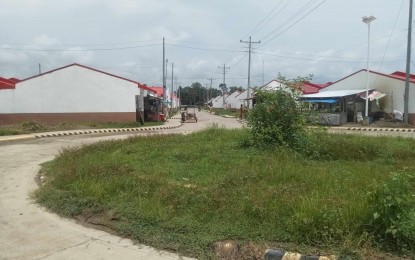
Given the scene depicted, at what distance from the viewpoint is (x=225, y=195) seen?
689cm

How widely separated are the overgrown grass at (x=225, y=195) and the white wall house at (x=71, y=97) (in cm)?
2319

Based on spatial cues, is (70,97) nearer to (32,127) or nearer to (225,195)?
(32,127)

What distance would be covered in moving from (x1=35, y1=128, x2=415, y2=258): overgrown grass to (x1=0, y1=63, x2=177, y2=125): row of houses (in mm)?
23180

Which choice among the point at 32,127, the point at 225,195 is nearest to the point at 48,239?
the point at 225,195

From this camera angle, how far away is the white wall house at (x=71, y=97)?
3306 cm

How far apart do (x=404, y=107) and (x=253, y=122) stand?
23909 mm

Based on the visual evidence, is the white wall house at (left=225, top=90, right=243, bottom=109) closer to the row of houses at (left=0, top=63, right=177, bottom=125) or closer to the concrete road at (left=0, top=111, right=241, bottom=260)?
the row of houses at (left=0, top=63, right=177, bottom=125)

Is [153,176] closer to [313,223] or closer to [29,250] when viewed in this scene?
[29,250]

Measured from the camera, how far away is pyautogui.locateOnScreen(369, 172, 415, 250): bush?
4770 millimetres

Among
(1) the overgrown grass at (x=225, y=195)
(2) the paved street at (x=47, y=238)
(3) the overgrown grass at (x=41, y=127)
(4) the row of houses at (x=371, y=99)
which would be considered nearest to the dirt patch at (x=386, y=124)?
(4) the row of houses at (x=371, y=99)

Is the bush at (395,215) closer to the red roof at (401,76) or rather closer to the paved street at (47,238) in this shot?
the paved street at (47,238)

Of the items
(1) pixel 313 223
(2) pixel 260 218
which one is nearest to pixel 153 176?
(2) pixel 260 218

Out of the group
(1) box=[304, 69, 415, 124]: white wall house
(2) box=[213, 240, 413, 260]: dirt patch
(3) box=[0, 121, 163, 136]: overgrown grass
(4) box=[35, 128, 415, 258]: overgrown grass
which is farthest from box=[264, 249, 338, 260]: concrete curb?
(1) box=[304, 69, 415, 124]: white wall house

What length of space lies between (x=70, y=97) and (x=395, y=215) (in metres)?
32.6
